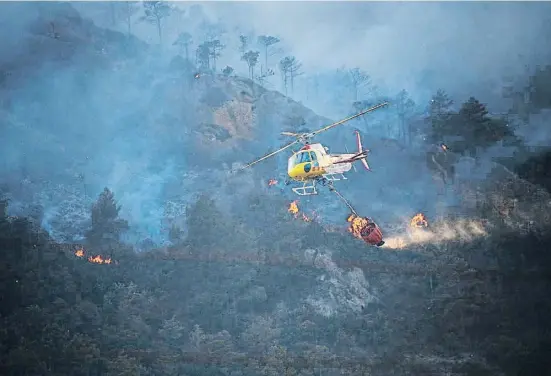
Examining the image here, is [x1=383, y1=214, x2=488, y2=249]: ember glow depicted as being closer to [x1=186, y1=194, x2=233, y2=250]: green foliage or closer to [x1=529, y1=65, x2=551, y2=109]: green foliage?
[x1=186, y1=194, x2=233, y2=250]: green foliage

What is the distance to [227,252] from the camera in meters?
49.5

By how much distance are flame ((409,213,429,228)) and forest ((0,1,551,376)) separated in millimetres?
2561

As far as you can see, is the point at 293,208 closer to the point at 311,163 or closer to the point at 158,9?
the point at 311,163

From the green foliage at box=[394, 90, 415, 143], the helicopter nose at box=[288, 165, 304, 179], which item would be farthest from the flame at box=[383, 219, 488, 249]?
the green foliage at box=[394, 90, 415, 143]

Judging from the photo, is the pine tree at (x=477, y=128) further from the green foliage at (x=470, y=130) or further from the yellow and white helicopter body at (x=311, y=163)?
the yellow and white helicopter body at (x=311, y=163)

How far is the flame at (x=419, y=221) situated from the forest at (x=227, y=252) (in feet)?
8.40

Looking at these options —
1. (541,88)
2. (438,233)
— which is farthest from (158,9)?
(438,233)

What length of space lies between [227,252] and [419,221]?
19.5 meters

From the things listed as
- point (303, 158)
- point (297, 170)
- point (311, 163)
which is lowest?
point (297, 170)

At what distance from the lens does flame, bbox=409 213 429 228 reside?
55.5 meters

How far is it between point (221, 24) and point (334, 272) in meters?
72.8

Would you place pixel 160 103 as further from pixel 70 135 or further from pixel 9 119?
pixel 9 119

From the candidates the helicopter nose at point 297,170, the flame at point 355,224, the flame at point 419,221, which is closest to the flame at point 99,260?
the flame at point 355,224

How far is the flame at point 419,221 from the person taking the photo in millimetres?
55469
